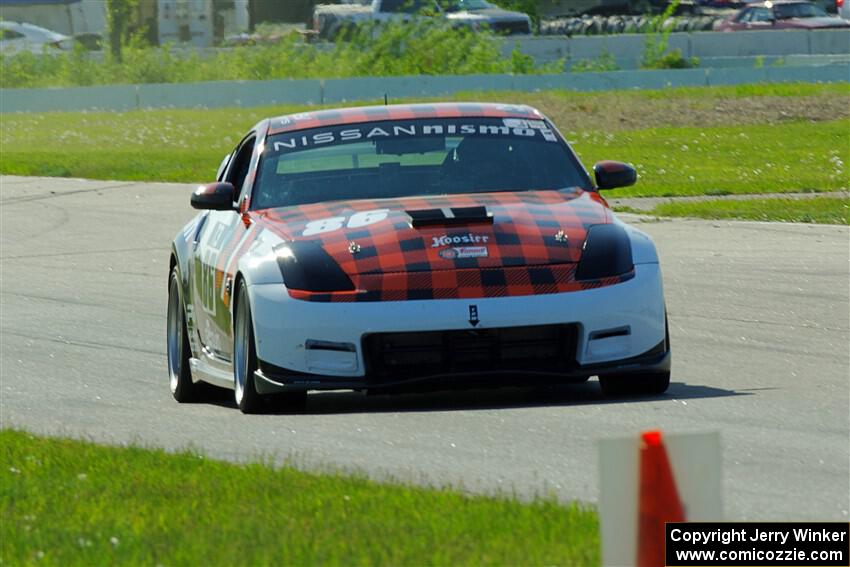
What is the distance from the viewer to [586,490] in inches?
239

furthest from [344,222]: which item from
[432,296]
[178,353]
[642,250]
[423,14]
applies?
[423,14]

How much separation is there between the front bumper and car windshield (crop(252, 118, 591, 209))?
1197mm

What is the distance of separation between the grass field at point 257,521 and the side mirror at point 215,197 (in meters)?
2.24

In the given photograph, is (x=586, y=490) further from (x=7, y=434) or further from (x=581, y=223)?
(x=7, y=434)

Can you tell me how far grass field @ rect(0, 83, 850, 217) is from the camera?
2350 cm

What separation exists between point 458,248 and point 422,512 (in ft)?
7.82

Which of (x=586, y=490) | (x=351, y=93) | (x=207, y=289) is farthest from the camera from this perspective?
(x=351, y=93)

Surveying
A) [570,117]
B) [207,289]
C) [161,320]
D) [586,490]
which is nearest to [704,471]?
[586,490]

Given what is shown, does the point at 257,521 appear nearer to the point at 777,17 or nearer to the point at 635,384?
the point at 635,384

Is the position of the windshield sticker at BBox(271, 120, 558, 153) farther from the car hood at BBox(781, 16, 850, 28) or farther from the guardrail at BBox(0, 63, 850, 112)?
the car hood at BBox(781, 16, 850, 28)

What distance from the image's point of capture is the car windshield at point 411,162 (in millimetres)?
8914

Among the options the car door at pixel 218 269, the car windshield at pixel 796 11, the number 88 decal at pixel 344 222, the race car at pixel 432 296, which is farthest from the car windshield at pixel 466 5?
the number 88 decal at pixel 344 222

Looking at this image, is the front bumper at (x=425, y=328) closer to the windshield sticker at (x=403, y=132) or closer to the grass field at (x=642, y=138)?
the windshield sticker at (x=403, y=132)

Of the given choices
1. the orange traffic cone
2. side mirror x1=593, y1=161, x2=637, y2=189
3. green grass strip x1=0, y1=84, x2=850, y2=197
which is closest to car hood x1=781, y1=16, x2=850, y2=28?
green grass strip x1=0, y1=84, x2=850, y2=197
